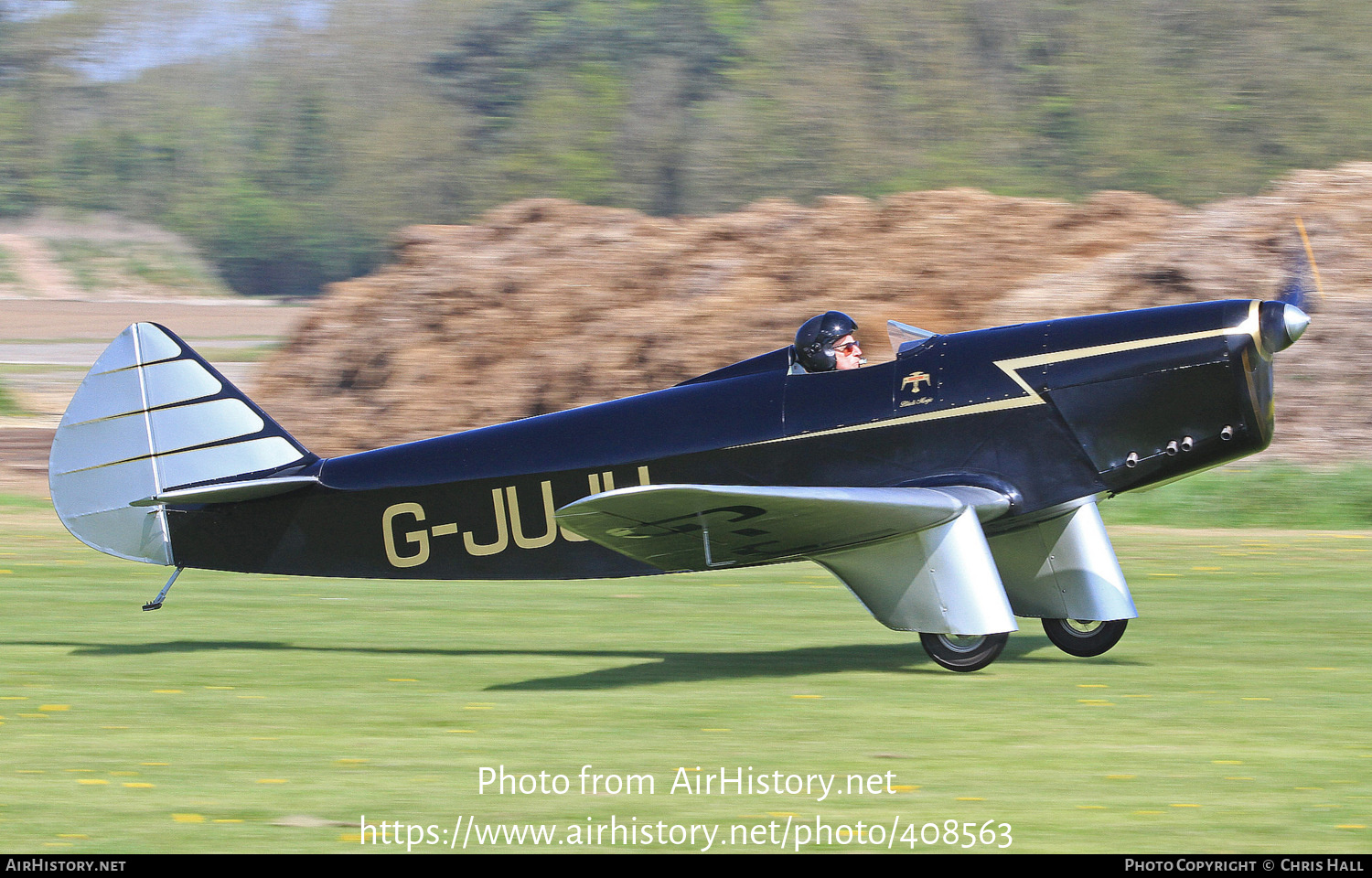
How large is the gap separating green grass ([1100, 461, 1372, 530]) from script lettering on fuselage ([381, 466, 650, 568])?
415 inches

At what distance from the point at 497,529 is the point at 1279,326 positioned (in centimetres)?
479

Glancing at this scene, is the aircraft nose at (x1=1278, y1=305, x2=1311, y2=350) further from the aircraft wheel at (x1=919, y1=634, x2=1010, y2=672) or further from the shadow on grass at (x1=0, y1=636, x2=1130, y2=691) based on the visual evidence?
the aircraft wheel at (x1=919, y1=634, x2=1010, y2=672)

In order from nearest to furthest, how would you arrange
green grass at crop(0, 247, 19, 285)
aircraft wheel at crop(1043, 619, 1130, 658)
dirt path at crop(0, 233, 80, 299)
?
1. aircraft wheel at crop(1043, 619, 1130, 658)
2. green grass at crop(0, 247, 19, 285)
3. dirt path at crop(0, 233, 80, 299)

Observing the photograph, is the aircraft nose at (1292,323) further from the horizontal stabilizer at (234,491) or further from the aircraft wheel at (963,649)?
the horizontal stabilizer at (234,491)

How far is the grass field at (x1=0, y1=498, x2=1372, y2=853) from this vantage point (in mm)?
5812

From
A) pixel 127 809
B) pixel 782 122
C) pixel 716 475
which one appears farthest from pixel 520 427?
pixel 782 122

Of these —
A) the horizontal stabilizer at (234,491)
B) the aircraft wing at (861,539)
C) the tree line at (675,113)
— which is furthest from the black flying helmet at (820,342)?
the tree line at (675,113)

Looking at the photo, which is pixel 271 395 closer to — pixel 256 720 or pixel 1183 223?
pixel 1183 223

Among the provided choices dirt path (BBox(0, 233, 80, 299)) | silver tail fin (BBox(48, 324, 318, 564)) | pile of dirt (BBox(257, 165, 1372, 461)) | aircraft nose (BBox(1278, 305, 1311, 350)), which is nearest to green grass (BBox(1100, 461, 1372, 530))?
pile of dirt (BBox(257, 165, 1372, 461))

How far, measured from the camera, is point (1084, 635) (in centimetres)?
948

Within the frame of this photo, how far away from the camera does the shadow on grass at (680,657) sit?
901cm

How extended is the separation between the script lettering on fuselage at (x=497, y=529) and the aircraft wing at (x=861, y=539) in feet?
2.77

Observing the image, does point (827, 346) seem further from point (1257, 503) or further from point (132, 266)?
point (132, 266)

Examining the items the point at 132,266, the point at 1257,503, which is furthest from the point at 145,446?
the point at 132,266
